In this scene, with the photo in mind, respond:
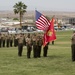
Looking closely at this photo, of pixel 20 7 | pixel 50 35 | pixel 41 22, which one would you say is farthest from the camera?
pixel 20 7

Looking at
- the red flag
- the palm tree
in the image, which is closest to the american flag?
the red flag

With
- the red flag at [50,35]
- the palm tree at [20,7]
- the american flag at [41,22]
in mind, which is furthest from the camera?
the palm tree at [20,7]

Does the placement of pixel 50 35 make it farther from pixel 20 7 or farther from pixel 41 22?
pixel 20 7

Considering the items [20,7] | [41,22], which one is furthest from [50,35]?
[20,7]

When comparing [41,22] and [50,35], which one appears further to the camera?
[50,35]

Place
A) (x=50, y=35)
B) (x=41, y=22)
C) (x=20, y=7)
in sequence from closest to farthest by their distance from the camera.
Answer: (x=41, y=22), (x=50, y=35), (x=20, y=7)

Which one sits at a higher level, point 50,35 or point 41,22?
point 41,22

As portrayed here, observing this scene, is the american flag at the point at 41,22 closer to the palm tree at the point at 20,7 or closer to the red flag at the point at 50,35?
the red flag at the point at 50,35

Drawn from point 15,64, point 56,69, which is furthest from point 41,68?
point 15,64

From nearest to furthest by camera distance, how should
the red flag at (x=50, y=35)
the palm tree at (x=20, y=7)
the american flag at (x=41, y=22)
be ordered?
the american flag at (x=41, y=22), the red flag at (x=50, y=35), the palm tree at (x=20, y=7)

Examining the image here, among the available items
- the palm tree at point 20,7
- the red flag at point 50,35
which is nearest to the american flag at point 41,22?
the red flag at point 50,35

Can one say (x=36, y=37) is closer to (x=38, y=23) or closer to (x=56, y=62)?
(x=38, y=23)

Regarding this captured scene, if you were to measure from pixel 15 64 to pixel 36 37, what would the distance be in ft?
13.4

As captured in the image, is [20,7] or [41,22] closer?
[41,22]
